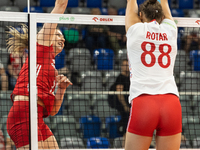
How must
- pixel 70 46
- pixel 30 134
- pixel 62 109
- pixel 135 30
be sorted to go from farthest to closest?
pixel 70 46, pixel 62 109, pixel 30 134, pixel 135 30

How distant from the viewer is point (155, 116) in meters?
2.01

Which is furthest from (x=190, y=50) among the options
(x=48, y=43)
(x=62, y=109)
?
(x=48, y=43)

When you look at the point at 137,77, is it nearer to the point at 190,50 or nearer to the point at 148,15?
the point at 148,15

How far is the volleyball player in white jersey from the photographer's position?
2031mm

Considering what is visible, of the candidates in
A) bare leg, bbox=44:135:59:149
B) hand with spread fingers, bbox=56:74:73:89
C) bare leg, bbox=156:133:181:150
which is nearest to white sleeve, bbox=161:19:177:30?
bare leg, bbox=156:133:181:150

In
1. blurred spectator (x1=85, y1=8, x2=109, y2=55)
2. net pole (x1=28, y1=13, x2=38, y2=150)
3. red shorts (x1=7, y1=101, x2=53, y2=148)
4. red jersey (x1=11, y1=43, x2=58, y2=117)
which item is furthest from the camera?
blurred spectator (x1=85, y1=8, x2=109, y2=55)

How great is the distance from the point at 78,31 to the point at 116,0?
1525 mm

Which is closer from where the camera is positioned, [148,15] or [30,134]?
[148,15]

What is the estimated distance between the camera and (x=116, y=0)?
22.6 ft

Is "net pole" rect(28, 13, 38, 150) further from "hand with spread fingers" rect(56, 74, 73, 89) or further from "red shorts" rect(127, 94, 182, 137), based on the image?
"red shorts" rect(127, 94, 182, 137)

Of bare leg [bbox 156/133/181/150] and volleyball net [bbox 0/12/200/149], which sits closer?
bare leg [bbox 156/133/181/150]

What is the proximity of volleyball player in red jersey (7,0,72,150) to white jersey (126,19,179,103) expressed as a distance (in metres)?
1.42

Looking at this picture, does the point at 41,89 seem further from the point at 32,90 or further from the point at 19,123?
the point at 19,123

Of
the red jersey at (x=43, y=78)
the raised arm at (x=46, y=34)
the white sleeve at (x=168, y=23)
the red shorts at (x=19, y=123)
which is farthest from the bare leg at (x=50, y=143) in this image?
the white sleeve at (x=168, y=23)
